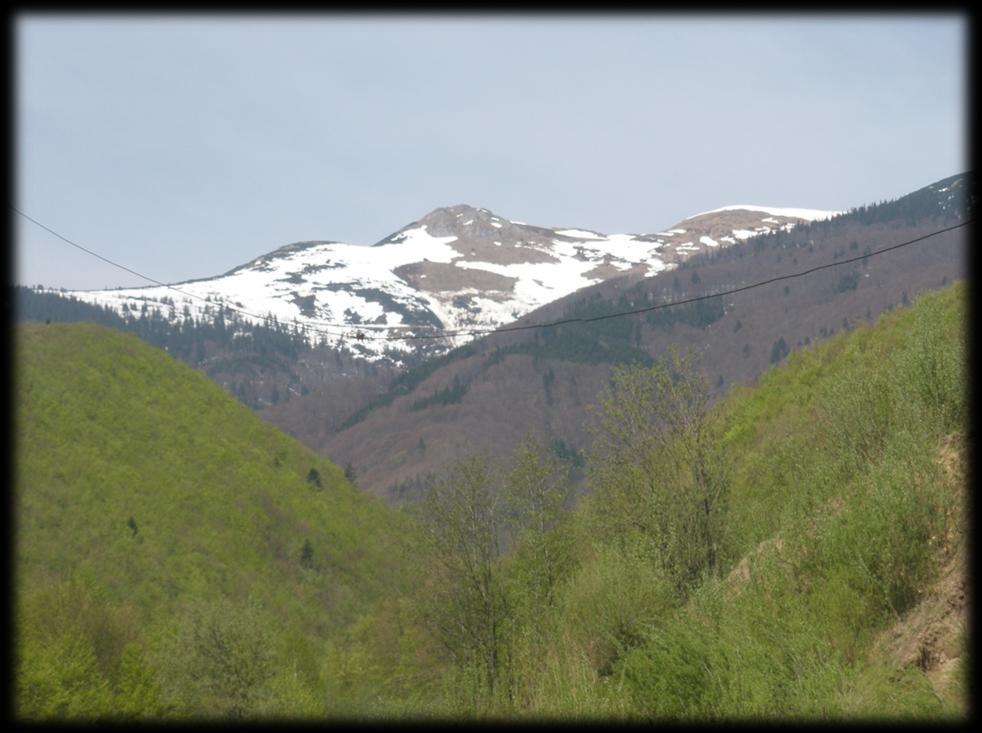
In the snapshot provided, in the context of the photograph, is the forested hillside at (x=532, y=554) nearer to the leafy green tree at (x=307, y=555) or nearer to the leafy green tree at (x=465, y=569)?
the leafy green tree at (x=465, y=569)

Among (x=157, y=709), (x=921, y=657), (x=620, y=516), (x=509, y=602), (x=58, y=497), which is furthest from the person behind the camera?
(x=58, y=497)

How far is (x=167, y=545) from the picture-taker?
63.8 m

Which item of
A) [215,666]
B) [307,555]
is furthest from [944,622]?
[307,555]

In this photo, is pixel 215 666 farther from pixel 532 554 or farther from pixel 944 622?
pixel 944 622

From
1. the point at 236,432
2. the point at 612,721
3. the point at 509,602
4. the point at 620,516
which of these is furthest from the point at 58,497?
the point at 612,721

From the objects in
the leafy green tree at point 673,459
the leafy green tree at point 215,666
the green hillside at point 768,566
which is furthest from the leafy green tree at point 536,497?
the leafy green tree at point 215,666

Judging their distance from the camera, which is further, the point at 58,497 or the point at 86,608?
the point at 58,497

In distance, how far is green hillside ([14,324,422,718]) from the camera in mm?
41094

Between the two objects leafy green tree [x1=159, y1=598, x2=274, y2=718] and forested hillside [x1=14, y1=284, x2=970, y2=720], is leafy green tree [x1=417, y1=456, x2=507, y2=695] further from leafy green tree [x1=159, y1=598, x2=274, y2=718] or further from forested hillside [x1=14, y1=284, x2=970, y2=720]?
leafy green tree [x1=159, y1=598, x2=274, y2=718]

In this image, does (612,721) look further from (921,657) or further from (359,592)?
(359,592)

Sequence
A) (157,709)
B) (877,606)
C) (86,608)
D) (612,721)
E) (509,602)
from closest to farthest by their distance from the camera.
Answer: (612,721) → (877,606) → (509,602) → (157,709) → (86,608)

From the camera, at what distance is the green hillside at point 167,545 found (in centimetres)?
4109

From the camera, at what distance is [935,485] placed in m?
12.9

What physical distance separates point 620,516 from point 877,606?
12.3m
